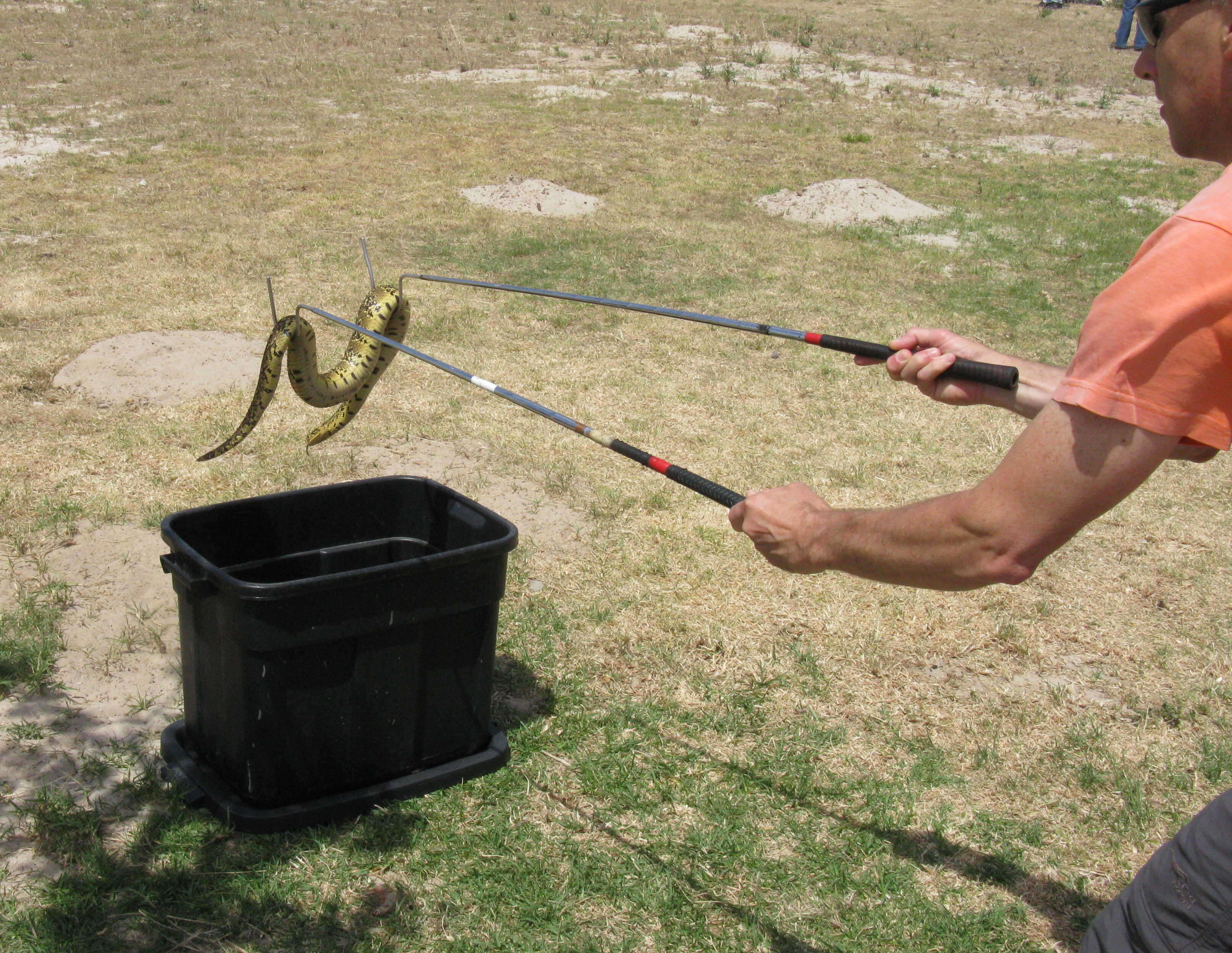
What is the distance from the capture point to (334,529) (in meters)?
3.55

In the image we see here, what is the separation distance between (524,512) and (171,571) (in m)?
2.26

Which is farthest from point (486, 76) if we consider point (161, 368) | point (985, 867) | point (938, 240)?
point (985, 867)

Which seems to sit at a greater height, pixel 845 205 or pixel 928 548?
pixel 928 548

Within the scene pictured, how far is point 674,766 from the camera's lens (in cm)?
349

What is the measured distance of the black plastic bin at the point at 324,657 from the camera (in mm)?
2857

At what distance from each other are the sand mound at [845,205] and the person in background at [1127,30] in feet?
29.5

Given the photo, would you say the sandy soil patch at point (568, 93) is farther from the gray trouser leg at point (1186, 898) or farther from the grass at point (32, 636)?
the gray trouser leg at point (1186, 898)

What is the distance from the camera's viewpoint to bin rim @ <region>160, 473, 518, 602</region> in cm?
272

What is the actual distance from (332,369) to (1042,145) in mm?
15000

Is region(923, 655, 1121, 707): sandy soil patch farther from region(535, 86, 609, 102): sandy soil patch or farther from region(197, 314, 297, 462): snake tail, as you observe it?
region(535, 86, 609, 102): sandy soil patch

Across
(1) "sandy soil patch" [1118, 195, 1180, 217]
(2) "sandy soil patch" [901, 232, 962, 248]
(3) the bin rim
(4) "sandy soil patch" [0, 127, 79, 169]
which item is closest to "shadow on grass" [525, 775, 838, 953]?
(3) the bin rim

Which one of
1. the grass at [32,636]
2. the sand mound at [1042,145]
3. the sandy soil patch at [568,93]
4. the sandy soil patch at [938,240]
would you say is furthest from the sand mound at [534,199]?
the sand mound at [1042,145]

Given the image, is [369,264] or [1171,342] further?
[369,264]

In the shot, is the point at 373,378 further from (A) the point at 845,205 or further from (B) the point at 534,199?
(A) the point at 845,205
